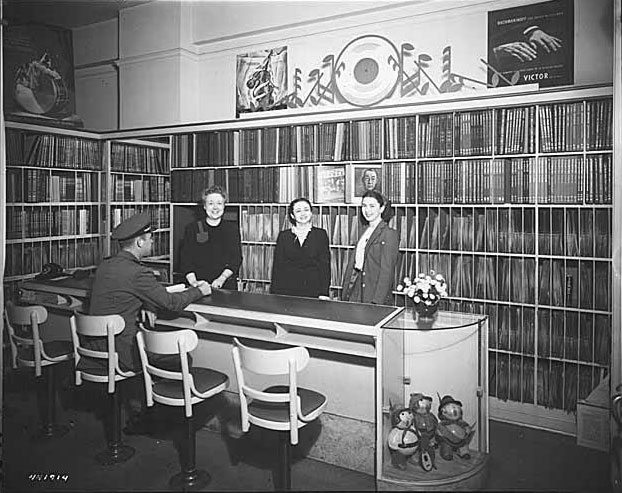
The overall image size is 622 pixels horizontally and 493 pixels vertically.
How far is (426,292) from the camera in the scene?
202cm

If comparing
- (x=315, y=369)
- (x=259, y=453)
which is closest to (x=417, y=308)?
(x=315, y=369)

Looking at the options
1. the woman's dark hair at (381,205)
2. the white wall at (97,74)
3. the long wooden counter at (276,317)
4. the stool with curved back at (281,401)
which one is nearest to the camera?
the stool with curved back at (281,401)

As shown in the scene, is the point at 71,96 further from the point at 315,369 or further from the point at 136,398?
the point at 315,369

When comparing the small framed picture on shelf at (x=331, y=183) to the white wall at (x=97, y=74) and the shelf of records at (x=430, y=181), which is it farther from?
the white wall at (x=97, y=74)

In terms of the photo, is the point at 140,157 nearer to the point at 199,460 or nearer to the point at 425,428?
the point at 199,460

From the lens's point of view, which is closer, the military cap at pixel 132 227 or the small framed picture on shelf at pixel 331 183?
the military cap at pixel 132 227

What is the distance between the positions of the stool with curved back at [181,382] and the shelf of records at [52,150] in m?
0.74

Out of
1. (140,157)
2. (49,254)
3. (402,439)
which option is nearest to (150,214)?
(140,157)

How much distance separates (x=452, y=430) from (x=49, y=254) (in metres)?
1.58

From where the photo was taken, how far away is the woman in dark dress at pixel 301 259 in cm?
228

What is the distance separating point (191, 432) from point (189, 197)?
0.92 m

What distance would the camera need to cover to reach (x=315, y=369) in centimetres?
198

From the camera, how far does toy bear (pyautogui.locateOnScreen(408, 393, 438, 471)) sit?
174 cm

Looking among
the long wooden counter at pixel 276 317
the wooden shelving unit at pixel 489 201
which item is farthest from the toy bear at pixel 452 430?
the long wooden counter at pixel 276 317
